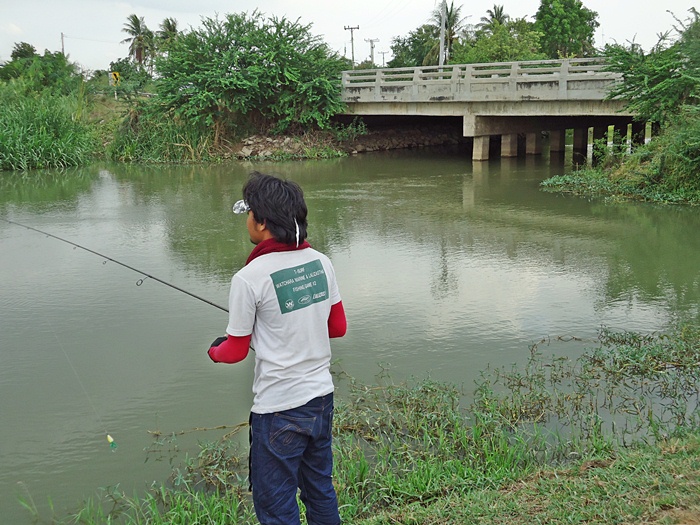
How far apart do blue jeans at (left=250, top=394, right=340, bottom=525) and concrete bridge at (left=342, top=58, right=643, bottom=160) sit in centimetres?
1439

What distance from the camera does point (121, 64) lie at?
Answer: 1753 inches

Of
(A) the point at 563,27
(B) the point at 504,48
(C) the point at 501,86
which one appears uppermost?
(A) the point at 563,27

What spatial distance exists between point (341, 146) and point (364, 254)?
14.7 meters

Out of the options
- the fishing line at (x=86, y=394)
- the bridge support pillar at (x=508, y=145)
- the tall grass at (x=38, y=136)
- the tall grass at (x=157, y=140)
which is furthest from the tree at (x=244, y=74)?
the fishing line at (x=86, y=394)

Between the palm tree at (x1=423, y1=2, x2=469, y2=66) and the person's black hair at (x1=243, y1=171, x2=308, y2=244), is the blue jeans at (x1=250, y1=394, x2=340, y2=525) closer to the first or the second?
the person's black hair at (x1=243, y1=171, x2=308, y2=244)

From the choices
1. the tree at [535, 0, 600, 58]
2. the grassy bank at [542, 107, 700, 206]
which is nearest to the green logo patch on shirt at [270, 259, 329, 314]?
the grassy bank at [542, 107, 700, 206]

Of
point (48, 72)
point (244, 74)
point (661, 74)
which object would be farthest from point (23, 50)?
point (661, 74)

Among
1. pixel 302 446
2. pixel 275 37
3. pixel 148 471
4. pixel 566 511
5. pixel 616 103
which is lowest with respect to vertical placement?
pixel 148 471

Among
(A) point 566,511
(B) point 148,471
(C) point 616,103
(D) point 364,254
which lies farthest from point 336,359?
(C) point 616,103

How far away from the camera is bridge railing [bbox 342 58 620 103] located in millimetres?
16500

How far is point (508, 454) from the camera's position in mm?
3850

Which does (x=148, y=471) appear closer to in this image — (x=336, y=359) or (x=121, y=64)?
(x=336, y=359)

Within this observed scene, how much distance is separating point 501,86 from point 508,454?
50.6 ft

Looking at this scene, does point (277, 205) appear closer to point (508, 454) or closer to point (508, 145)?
point (508, 454)
